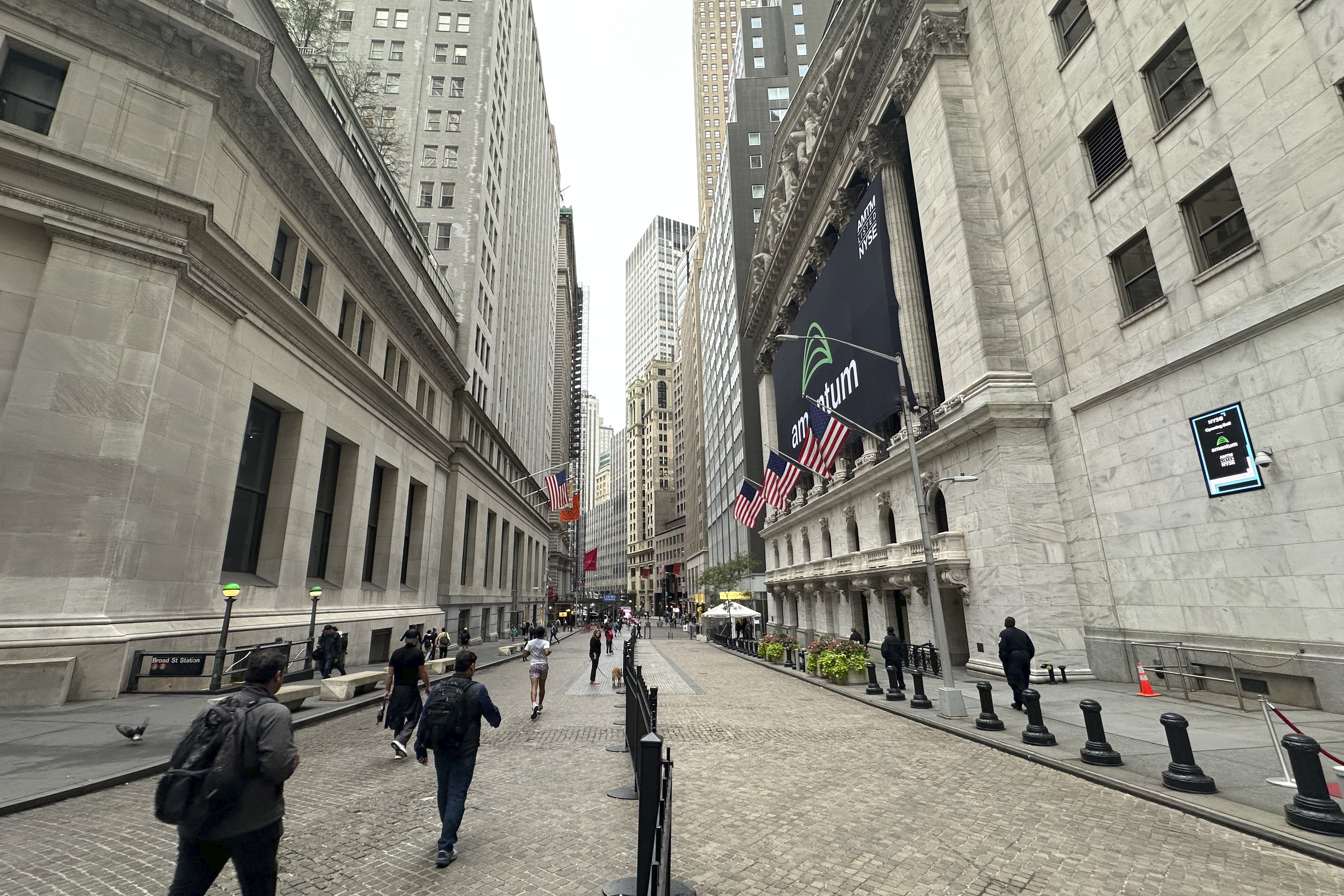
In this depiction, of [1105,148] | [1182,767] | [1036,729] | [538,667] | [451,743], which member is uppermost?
[1105,148]

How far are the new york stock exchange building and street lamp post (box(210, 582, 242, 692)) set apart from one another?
17980 mm

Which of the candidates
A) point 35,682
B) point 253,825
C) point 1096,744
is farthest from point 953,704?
point 35,682

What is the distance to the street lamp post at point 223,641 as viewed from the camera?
49.1 feet

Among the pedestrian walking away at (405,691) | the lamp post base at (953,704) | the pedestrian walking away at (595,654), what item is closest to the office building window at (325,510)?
the pedestrian walking away at (595,654)

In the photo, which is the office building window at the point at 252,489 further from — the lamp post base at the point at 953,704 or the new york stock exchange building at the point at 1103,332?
the new york stock exchange building at the point at 1103,332

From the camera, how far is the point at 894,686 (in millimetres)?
16953

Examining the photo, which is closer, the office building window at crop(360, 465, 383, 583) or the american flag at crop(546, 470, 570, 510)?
the office building window at crop(360, 465, 383, 583)

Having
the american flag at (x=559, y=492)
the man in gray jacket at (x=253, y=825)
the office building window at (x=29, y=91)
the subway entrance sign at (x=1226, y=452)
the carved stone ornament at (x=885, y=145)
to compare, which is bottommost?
the man in gray jacket at (x=253, y=825)

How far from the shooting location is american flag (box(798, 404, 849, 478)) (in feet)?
77.3

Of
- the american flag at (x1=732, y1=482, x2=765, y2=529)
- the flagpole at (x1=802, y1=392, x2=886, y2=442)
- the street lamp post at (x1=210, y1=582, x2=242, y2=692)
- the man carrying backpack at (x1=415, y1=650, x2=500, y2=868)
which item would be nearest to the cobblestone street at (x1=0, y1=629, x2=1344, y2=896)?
the man carrying backpack at (x1=415, y1=650, x2=500, y2=868)

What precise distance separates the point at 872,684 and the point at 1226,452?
1047 cm

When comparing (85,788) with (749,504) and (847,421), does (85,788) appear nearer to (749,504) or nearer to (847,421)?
(847,421)

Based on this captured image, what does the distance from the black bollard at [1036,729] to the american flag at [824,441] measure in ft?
43.4

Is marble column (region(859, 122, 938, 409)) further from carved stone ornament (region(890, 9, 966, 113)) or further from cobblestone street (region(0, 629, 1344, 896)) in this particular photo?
cobblestone street (region(0, 629, 1344, 896))
